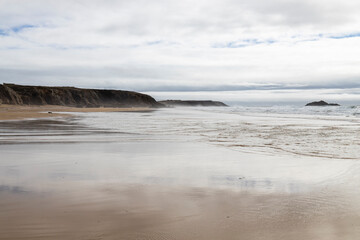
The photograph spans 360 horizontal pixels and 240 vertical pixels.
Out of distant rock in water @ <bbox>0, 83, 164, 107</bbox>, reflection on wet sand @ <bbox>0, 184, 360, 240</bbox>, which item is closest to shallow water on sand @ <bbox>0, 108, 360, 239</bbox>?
reflection on wet sand @ <bbox>0, 184, 360, 240</bbox>

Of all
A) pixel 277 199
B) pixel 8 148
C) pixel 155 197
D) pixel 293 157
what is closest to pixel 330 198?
pixel 277 199

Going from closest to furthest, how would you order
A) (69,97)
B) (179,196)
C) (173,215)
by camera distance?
(173,215) → (179,196) → (69,97)

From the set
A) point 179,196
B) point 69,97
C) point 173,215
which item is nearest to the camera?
point 173,215

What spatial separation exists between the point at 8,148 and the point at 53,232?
22.2ft

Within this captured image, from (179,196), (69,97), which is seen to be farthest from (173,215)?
(69,97)

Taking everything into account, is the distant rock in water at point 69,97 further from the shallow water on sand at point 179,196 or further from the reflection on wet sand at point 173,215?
the reflection on wet sand at point 173,215

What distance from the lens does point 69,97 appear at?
112 m

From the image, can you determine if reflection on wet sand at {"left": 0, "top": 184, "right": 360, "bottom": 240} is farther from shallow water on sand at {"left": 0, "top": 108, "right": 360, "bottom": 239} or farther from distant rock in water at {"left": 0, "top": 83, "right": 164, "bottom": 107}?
distant rock in water at {"left": 0, "top": 83, "right": 164, "bottom": 107}

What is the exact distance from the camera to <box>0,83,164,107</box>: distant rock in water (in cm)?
7494

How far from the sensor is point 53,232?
Answer: 3381 millimetres

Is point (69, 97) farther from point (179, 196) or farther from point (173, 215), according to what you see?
point (173, 215)

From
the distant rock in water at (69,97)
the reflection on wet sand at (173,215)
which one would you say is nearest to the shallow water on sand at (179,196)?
the reflection on wet sand at (173,215)

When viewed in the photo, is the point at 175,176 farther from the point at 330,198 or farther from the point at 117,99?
the point at 117,99

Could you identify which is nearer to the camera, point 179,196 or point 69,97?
point 179,196
